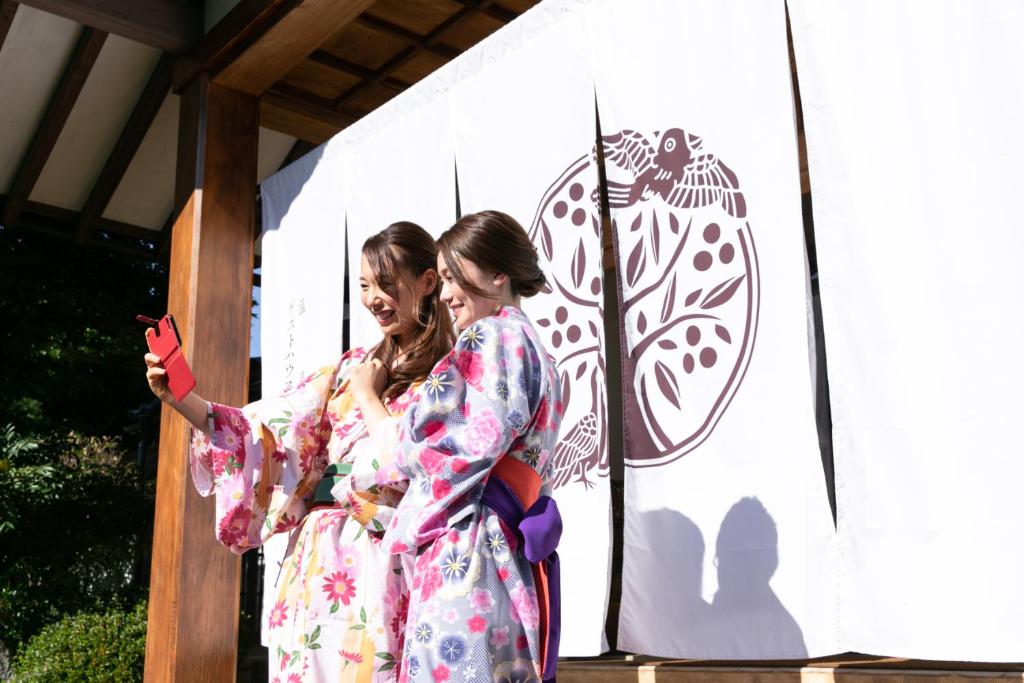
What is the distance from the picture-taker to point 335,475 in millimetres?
2566

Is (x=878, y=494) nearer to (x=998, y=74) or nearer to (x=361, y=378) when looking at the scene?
(x=998, y=74)

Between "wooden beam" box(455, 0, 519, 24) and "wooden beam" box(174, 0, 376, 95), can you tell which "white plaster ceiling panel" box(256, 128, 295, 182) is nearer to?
"wooden beam" box(174, 0, 376, 95)

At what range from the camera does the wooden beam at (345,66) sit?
5.00m

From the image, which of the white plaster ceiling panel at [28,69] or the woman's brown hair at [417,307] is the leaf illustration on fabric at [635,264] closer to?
the woman's brown hair at [417,307]

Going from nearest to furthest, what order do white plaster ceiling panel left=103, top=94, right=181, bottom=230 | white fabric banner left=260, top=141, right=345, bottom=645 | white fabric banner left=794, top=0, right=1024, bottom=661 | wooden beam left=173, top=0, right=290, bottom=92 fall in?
white fabric banner left=794, top=0, right=1024, bottom=661, wooden beam left=173, top=0, right=290, bottom=92, white fabric banner left=260, top=141, right=345, bottom=645, white plaster ceiling panel left=103, top=94, right=181, bottom=230

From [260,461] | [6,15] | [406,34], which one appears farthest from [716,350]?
[6,15]

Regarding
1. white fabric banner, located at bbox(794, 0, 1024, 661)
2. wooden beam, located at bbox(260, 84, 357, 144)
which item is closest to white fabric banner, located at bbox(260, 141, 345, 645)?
wooden beam, located at bbox(260, 84, 357, 144)

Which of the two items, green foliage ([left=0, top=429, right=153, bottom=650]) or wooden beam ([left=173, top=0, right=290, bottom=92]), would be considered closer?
wooden beam ([left=173, top=0, right=290, bottom=92])

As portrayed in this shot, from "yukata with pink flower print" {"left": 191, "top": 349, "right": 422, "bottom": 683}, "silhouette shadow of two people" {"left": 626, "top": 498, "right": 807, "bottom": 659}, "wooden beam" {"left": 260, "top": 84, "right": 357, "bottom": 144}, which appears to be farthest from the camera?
"wooden beam" {"left": 260, "top": 84, "right": 357, "bottom": 144}

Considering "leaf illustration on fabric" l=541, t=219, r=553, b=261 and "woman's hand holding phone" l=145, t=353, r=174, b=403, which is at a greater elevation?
"leaf illustration on fabric" l=541, t=219, r=553, b=261

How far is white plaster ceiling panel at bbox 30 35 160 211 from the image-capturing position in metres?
5.30

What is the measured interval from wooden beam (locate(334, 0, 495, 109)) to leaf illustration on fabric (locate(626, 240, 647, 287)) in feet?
7.00

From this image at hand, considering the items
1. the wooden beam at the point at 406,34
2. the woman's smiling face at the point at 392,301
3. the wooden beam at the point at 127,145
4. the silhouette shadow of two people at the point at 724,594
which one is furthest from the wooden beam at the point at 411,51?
the silhouette shadow of two people at the point at 724,594

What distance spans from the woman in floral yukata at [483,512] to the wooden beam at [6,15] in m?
3.64
